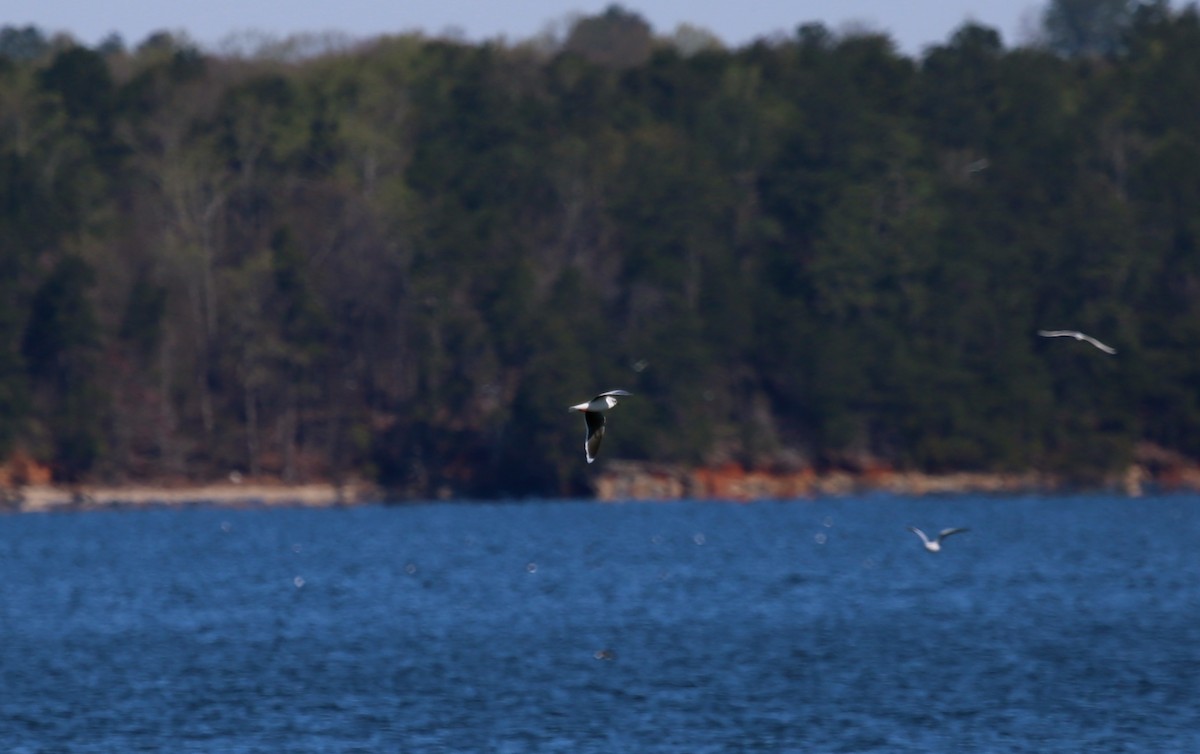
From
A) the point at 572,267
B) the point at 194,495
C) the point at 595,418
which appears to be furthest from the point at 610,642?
the point at 194,495

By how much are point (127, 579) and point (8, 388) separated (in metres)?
33.3

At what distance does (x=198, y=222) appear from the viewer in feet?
331

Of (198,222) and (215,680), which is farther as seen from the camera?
(198,222)

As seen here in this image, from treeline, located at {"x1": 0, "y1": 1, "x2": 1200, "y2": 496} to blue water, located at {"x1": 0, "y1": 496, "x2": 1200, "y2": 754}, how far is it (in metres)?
18.3

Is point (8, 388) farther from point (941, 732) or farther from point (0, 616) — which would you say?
point (941, 732)

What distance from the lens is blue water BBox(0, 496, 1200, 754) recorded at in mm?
29562

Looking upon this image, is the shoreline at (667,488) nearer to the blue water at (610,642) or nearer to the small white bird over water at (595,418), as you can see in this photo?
the blue water at (610,642)

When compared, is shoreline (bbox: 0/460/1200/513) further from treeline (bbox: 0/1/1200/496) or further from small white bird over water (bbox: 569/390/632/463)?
small white bird over water (bbox: 569/390/632/463)

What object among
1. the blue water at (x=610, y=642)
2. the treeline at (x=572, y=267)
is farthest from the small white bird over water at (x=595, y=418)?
the treeline at (x=572, y=267)

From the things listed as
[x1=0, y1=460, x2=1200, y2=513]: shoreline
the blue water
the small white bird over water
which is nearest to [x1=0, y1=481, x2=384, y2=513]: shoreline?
[x1=0, y1=460, x2=1200, y2=513]: shoreline

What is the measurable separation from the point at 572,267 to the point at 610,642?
57642mm

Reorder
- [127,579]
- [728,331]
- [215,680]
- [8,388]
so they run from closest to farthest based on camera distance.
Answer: [215,680], [127,579], [8,388], [728,331]

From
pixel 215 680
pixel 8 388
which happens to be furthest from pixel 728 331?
pixel 215 680

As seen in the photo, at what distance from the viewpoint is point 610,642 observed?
133ft
